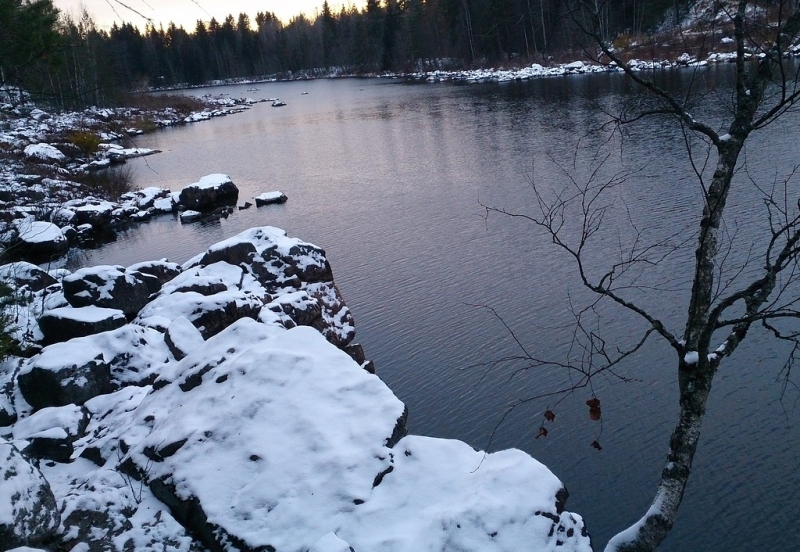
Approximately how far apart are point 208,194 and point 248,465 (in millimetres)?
25934

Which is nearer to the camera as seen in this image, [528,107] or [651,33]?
[651,33]

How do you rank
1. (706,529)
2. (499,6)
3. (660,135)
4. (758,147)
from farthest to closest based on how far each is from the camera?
(499,6)
(660,135)
(758,147)
(706,529)

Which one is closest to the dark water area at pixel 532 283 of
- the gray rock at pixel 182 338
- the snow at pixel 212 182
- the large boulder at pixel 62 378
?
the snow at pixel 212 182

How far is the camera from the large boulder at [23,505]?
5859mm

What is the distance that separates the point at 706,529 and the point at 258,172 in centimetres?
3312

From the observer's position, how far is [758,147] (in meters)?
25.0

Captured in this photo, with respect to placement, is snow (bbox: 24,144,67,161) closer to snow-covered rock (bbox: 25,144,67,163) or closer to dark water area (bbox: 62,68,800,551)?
snow-covered rock (bbox: 25,144,67,163)

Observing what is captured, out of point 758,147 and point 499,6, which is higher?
point 499,6

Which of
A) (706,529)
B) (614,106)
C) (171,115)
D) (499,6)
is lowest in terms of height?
(706,529)

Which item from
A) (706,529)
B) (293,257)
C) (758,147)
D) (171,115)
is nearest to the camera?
(706,529)

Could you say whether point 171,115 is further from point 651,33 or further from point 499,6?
point 651,33

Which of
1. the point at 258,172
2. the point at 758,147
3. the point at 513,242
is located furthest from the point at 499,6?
the point at 513,242

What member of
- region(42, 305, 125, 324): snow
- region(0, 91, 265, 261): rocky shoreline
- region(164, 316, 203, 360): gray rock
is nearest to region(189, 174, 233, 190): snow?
region(0, 91, 265, 261): rocky shoreline

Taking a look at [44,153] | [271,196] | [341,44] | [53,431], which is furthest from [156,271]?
[341,44]
